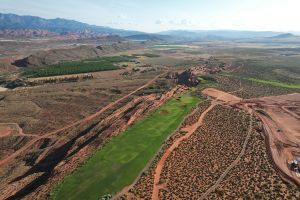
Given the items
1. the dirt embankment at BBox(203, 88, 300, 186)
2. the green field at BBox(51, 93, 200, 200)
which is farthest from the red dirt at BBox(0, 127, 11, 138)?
the dirt embankment at BBox(203, 88, 300, 186)

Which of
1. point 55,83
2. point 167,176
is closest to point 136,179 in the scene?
point 167,176

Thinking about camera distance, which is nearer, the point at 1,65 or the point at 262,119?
the point at 262,119

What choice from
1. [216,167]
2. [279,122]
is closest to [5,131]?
[216,167]

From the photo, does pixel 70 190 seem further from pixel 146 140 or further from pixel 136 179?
pixel 146 140

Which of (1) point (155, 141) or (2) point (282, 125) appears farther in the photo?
(2) point (282, 125)

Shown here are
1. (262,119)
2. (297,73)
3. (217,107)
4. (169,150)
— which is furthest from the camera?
(297,73)

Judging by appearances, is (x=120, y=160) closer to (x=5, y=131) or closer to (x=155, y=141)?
(x=155, y=141)
